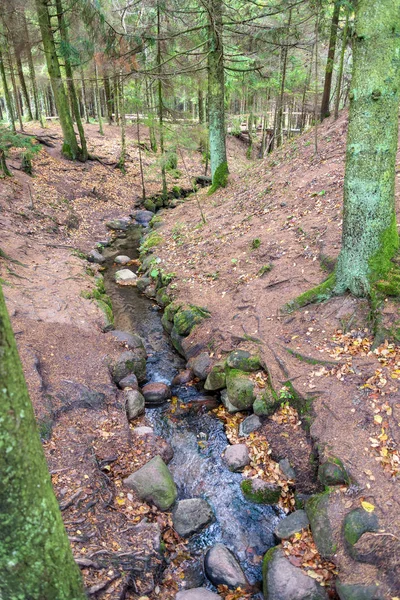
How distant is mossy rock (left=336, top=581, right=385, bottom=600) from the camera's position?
140 inches

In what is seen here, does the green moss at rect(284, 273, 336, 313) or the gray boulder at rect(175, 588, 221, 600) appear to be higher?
the green moss at rect(284, 273, 336, 313)

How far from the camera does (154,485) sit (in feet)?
16.6

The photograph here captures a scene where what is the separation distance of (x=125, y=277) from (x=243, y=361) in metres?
6.34

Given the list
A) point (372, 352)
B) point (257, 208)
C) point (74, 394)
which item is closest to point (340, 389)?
point (372, 352)

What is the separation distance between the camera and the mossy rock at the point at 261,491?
5.17 metres

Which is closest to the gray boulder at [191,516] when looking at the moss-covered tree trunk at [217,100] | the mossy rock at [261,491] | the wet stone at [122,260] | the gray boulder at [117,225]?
the mossy rock at [261,491]

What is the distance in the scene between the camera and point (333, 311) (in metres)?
6.38

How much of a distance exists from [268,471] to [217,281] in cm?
482

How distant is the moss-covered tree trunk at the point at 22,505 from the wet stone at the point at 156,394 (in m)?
4.80

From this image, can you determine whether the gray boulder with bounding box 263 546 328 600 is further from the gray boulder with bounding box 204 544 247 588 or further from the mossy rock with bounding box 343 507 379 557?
the mossy rock with bounding box 343 507 379 557

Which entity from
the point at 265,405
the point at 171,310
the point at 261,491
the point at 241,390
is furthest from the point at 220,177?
the point at 261,491

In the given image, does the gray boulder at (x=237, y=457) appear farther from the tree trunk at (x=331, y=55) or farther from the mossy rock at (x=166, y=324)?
the tree trunk at (x=331, y=55)

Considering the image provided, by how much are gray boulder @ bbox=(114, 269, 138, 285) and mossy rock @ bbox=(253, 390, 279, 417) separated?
22.2 feet

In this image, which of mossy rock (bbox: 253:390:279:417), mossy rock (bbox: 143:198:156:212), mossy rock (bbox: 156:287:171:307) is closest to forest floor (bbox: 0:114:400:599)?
mossy rock (bbox: 253:390:279:417)
